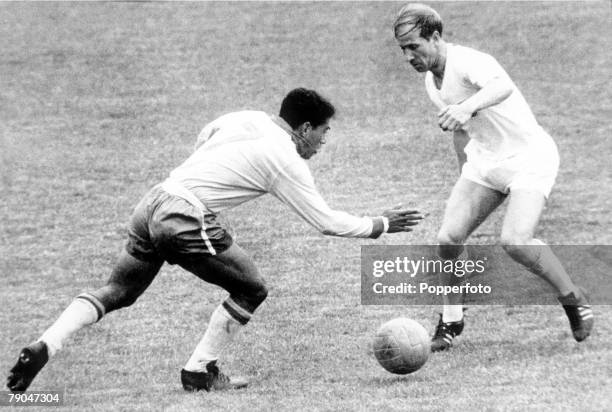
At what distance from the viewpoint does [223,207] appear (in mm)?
7215

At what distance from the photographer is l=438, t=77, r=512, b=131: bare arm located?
7.28 metres

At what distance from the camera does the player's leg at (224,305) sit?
712 cm

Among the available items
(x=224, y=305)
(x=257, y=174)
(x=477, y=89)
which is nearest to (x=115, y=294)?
(x=224, y=305)

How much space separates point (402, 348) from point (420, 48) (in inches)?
82.8

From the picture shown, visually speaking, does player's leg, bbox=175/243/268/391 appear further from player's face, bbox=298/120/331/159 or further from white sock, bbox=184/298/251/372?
player's face, bbox=298/120/331/159

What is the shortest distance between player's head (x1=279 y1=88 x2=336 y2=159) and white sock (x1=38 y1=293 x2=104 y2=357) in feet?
5.44

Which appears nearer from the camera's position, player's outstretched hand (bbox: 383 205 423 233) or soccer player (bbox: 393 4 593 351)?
player's outstretched hand (bbox: 383 205 423 233)

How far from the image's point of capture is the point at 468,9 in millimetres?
23328

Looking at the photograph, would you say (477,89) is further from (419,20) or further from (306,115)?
(306,115)

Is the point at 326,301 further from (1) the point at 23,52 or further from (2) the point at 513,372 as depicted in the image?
(1) the point at 23,52

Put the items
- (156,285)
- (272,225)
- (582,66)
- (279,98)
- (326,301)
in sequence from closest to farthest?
(326,301) → (156,285) → (272,225) → (279,98) → (582,66)

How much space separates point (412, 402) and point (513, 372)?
3.21 feet

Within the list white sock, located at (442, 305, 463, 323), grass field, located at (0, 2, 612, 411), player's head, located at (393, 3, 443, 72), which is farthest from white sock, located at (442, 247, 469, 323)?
player's head, located at (393, 3, 443, 72)

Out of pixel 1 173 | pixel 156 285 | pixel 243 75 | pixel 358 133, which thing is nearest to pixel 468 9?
pixel 243 75
